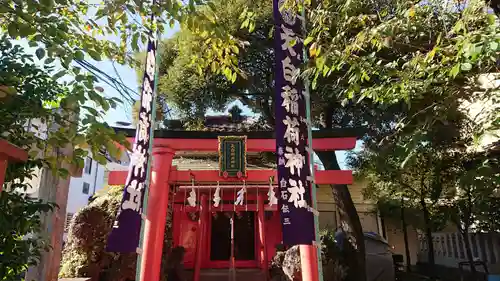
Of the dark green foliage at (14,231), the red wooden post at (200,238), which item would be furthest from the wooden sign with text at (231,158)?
the dark green foliage at (14,231)

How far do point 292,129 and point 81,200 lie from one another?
21502 mm

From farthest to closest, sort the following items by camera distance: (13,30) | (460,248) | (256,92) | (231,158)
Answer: (460,248)
(256,92)
(231,158)
(13,30)

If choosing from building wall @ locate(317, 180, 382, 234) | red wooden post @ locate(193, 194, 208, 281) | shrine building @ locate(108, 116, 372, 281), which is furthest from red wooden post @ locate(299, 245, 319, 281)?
building wall @ locate(317, 180, 382, 234)

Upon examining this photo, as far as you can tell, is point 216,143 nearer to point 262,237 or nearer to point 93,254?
point 262,237

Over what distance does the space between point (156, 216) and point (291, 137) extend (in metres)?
3.67

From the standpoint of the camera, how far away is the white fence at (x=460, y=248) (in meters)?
9.10

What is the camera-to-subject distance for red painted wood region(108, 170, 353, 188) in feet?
24.2

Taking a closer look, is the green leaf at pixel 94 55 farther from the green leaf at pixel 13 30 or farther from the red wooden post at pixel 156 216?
the red wooden post at pixel 156 216

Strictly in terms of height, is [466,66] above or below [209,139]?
below

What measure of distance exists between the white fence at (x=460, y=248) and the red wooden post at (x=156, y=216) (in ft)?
28.0

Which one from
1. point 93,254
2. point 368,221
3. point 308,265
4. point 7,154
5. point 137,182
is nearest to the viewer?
point 7,154

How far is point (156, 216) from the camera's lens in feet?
22.4

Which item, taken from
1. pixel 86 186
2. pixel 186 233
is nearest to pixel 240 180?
pixel 186 233

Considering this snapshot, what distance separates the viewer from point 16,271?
3049 millimetres
